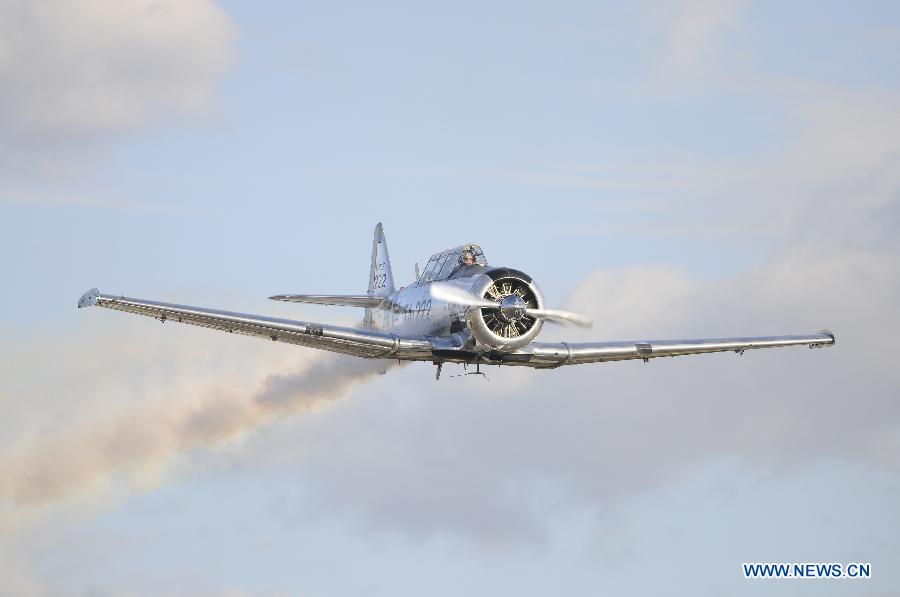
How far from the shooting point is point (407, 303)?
53781mm

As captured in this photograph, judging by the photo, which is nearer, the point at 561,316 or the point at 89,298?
the point at 89,298

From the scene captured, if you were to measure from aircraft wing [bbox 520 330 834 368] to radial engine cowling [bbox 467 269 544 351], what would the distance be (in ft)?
5.14

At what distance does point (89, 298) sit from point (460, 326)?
1160 centimetres

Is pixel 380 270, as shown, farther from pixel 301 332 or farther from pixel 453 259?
pixel 301 332

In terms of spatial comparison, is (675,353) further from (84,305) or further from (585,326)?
(84,305)

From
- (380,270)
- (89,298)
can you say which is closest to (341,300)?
(380,270)

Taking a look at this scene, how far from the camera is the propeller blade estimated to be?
46.8 metres

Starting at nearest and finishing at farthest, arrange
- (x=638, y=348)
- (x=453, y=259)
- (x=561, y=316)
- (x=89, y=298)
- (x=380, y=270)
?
(x=89, y=298) < (x=561, y=316) < (x=453, y=259) < (x=638, y=348) < (x=380, y=270)

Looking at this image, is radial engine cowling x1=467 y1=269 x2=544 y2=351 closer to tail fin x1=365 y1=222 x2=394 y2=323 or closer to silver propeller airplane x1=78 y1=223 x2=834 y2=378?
silver propeller airplane x1=78 y1=223 x2=834 y2=378

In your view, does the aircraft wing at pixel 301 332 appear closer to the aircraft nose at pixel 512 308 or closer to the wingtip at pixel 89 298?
the wingtip at pixel 89 298

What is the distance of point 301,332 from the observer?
160ft

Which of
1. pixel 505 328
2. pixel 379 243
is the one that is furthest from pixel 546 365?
pixel 379 243

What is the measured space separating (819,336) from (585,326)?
13553 mm

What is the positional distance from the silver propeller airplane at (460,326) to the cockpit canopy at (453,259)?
0.03m
